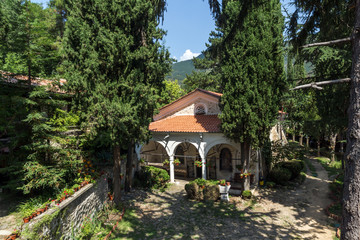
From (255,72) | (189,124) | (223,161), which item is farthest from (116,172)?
(223,161)

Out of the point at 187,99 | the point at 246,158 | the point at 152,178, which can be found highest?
the point at 187,99

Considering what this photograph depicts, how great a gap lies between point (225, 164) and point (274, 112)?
21.1 ft

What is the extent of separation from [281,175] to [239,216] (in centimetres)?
570

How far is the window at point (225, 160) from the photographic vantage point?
15.8 metres

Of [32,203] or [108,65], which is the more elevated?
[108,65]

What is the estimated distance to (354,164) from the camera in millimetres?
4121

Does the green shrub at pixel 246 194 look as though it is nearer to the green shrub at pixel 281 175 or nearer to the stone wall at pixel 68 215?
the green shrub at pixel 281 175

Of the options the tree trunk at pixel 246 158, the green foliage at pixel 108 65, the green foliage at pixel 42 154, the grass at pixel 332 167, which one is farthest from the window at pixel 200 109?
the grass at pixel 332 167

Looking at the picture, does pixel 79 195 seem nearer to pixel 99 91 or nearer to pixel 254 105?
pixel 99 91

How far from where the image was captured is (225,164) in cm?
1602

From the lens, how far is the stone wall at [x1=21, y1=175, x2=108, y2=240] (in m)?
5.00

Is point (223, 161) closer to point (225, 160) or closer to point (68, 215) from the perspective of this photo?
point (225, 160)

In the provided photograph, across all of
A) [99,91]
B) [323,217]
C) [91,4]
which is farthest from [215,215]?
[91,4]

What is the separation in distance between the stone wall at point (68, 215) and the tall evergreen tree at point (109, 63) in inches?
91.2
